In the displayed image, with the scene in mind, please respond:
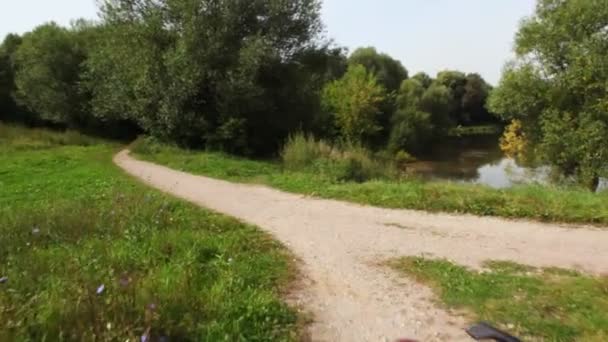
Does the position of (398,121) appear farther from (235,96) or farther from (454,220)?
(454,220)

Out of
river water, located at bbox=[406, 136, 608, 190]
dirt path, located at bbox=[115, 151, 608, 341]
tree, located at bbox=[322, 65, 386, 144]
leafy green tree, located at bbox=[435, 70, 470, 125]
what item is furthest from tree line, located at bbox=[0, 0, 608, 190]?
leafy green tree, located at bbox=[435, 70, 470, 125]

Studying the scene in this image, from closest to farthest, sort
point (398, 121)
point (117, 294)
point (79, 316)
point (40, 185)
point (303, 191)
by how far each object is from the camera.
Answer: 1. point (79, 316)
2. point (117, 294)
3. point (303, 191)
4. point (40, 185)
5. point (398, 121)

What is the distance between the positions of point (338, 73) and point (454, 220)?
2730cm

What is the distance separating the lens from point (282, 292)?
4977mm

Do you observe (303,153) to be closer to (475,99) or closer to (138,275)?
(138,275)

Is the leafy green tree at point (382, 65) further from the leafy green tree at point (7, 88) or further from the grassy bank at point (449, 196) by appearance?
the grassy bank at point (449, 196)

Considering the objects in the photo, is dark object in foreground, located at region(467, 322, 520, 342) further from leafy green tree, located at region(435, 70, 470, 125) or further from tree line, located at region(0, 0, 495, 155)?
leafy green tree, located at region(435, 70, 470, 125)

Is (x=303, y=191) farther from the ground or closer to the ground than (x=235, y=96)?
closer to the ground

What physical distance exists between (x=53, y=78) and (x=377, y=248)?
30429 mm

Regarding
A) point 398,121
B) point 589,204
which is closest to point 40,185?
point 589,204

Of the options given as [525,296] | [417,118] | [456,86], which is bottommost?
[525,296]

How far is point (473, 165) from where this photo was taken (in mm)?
37125

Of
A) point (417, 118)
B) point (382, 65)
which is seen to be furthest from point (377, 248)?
point (382, 65)

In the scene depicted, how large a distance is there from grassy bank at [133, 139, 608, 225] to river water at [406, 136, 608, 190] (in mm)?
9386
